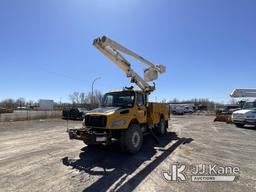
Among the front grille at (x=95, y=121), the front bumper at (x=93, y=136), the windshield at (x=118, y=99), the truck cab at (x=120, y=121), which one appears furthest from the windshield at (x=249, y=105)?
the front bumper at (x=93, y=136)

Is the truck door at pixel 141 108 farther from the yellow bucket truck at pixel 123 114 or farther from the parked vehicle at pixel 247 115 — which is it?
the parked vehicle at pixel 247 115

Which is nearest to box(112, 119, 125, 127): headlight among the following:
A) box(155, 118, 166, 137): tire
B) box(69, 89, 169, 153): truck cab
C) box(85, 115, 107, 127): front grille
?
box(69, 89, 169, 153): truck cab

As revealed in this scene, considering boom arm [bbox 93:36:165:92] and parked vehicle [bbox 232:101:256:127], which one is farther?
parked vehicle [bbox 232:101:256:127]

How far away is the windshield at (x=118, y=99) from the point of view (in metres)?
8.50

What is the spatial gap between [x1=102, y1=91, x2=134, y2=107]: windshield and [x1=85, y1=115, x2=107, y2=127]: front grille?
149 centimetres

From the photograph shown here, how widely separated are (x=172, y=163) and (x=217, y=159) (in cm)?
166

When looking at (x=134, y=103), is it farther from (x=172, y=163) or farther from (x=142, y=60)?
(x=142, y=60)

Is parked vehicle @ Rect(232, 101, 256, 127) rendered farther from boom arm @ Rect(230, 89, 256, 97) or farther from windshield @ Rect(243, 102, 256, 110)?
boom arm @ Rect(230, 89, 256, 97)

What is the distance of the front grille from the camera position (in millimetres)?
7042

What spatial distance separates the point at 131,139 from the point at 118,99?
1.97 meters

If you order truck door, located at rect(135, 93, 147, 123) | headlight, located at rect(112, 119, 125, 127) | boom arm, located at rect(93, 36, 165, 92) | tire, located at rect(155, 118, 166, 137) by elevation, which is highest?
boom arm, located at rect(93, 36, 165, 92)

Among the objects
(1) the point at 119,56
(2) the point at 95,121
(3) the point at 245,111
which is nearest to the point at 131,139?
(2) the point at 95,121

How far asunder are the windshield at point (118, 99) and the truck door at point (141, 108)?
1.05 ft

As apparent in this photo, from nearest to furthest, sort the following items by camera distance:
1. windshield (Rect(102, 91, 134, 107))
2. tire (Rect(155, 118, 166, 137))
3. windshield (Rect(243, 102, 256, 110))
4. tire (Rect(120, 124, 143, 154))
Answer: tire (Rect(120, 124, 143, 154)) → windshield (Rect(102, 91, 134, 107)) → tire (Rect(155, 118, 166, 137)) → windshield (Rect(243, 102, 256, 110))
